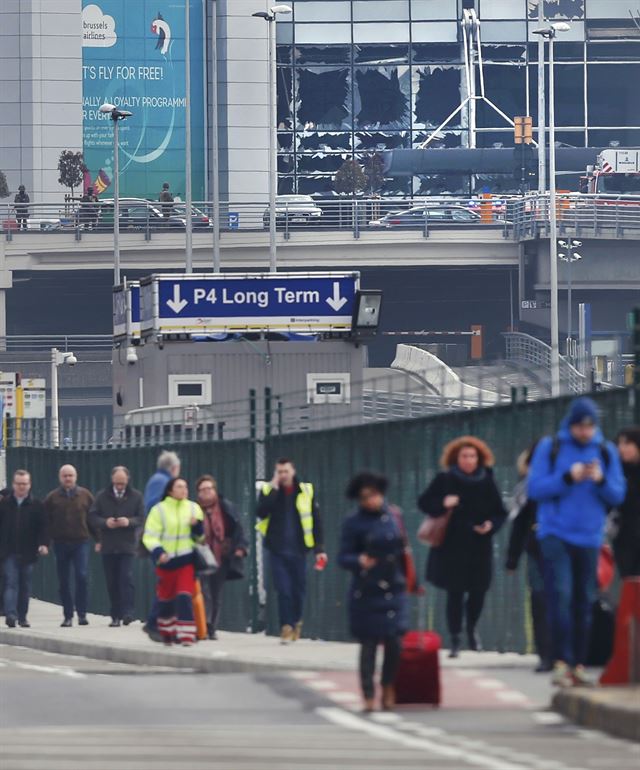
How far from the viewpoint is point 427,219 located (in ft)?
278

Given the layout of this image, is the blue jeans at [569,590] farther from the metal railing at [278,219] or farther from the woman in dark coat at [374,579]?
the metal railing at [278,219]

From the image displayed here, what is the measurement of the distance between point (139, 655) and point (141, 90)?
3200 inches

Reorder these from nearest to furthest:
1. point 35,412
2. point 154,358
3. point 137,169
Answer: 1. point 154,358
2. point 35,412
3. point 137,169

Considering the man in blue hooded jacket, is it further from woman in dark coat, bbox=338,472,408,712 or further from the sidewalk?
the sidewalk

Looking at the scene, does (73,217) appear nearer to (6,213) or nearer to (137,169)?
(6,213)

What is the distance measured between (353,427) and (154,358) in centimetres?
1856

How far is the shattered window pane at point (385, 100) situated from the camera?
111 metres

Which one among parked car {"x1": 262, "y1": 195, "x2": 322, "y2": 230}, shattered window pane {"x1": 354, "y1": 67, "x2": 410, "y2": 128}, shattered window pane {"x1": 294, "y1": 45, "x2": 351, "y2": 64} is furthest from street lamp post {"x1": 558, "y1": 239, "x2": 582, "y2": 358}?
shattered window pane {"x1": 294, "y1": 45, "x2": 351, "y2": 64}

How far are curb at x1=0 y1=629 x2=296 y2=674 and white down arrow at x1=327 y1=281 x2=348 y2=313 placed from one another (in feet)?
48.8

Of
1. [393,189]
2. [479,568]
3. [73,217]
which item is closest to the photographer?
[479,568]

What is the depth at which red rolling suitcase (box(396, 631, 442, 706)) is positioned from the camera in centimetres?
1345

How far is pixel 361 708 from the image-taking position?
13484mm

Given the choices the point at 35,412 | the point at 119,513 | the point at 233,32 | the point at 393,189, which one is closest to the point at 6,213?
the point at 233,32

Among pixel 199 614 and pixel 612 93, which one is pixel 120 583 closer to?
pixel 199 614
